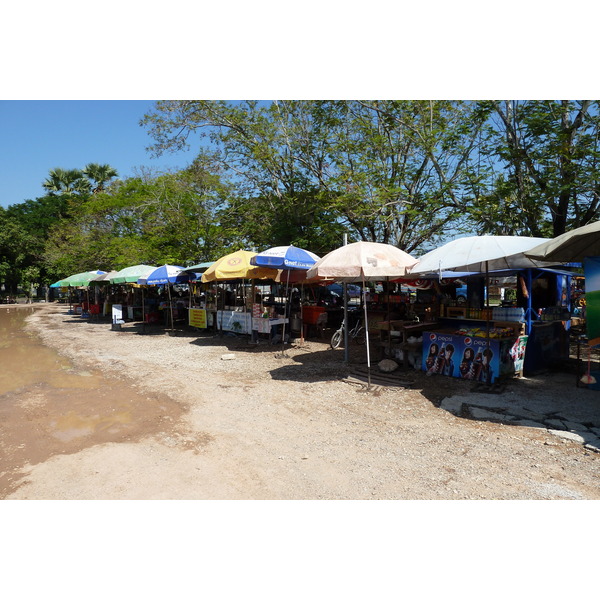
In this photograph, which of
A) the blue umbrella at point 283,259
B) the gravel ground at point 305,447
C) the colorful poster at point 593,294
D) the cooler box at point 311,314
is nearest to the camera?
the gravel ground at point 305,447

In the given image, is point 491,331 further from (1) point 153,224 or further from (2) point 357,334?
(1) point 153,224

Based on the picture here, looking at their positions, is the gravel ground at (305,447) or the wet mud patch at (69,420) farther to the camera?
the wet mud patch at (69,420)

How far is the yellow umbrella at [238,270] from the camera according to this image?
37.5 feet

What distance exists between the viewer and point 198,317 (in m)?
15.3

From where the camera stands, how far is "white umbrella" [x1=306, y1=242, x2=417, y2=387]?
7.15 meters

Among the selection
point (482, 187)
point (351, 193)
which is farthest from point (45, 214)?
point (482, 187)

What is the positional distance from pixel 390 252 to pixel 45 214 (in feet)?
160

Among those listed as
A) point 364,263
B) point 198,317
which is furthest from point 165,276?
point 364,263

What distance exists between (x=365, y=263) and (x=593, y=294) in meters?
3.49

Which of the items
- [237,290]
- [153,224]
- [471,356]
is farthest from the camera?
[153,224]

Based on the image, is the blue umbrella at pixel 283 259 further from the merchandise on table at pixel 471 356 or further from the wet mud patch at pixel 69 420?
the wet mud patch at pixel 69 420

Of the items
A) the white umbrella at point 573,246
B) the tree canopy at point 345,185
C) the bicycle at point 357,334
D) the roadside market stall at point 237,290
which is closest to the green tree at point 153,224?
the tree canopy at point 345,185

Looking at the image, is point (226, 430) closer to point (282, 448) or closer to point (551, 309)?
point (282, 448)

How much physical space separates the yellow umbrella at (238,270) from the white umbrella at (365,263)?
4025 millimetres
